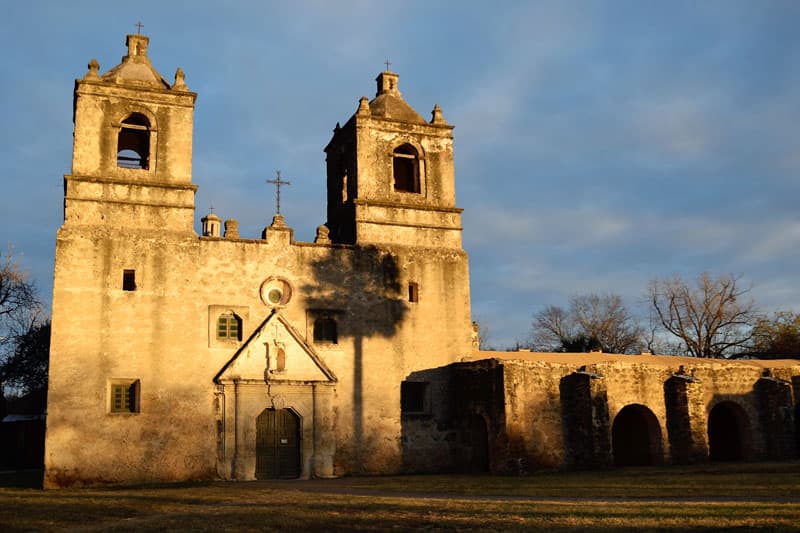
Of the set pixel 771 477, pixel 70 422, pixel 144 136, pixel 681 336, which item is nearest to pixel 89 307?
pixel 70 422

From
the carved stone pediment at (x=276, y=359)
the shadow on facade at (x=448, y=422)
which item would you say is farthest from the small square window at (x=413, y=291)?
the carved stone pediment at (x=276, y=359)

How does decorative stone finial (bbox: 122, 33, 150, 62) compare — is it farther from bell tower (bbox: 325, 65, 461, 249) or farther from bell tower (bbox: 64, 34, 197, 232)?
bell tower (bbox: 325, 65, 461, 249)

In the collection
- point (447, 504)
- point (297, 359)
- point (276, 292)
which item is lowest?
point (447, 504)

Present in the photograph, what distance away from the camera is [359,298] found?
26.0m

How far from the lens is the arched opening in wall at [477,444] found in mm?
25625

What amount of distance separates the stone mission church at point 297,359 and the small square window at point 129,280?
0.06 meters

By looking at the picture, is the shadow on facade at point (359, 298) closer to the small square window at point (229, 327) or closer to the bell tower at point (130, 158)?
the small square window at point (229, 327)

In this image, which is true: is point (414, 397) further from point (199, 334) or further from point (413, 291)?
point (199, 334)

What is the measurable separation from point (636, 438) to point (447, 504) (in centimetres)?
1537

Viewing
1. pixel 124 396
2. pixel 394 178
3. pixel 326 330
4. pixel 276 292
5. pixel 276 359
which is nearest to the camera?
pixel 124 396

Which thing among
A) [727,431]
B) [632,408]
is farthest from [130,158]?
[727,431]

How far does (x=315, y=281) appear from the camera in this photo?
2572 cm

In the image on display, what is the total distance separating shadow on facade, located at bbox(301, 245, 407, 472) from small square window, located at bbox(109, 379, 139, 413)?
220 inches

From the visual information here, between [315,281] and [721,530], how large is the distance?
17.1 metres
